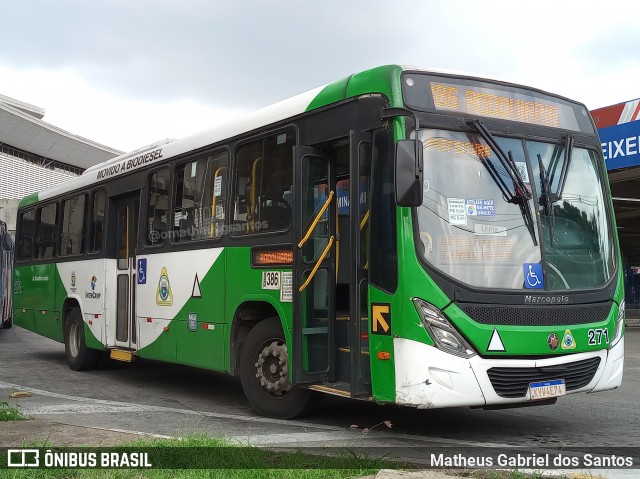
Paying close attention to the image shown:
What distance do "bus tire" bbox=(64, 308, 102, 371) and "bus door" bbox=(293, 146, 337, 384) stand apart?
262 inches

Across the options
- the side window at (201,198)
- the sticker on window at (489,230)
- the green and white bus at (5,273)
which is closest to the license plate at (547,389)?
the sticker on window at (489,230)

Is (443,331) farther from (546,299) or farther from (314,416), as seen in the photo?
(314,416)

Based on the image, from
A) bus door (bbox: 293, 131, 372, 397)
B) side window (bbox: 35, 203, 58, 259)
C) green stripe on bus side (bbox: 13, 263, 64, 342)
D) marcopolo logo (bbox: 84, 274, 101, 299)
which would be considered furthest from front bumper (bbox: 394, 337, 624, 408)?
side window (bbox: 35, 203, 58, 259)

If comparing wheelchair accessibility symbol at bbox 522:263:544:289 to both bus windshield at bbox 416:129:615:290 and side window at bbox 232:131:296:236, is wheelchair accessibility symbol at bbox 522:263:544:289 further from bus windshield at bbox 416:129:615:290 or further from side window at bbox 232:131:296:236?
side window at bbox 232:131:296:236

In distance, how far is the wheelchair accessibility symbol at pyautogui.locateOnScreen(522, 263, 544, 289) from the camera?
6.58 m

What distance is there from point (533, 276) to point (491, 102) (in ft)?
5.29

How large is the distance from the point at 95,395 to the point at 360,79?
5.82 metres

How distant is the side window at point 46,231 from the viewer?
14.4m

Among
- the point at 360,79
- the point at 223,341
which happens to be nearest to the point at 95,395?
the point at 223,341

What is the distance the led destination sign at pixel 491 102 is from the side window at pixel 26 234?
1089cm

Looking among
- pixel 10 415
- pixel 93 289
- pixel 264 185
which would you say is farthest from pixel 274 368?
pixel 93 289

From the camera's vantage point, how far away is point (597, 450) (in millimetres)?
6406

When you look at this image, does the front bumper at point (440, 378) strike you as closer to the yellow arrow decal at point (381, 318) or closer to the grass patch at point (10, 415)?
the yellow arrow decal at point (381, 318)

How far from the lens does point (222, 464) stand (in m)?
5.25
